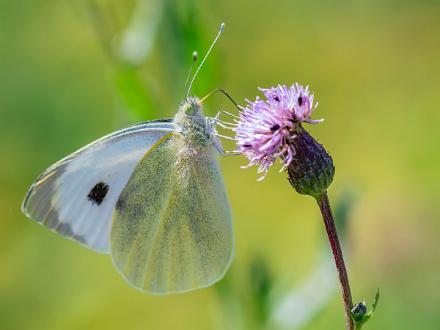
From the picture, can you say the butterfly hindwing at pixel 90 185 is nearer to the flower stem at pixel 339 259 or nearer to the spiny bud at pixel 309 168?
the spiny bud at pixel 309 168

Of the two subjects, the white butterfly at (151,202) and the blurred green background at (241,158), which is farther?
the blurred green background at (241,158)

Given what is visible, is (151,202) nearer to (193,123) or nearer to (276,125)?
(193,123)

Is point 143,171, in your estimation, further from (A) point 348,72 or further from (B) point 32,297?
(A) point 348,72

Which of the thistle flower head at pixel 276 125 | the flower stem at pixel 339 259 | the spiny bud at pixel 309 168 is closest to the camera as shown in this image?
the flower stem at pixel 339 259

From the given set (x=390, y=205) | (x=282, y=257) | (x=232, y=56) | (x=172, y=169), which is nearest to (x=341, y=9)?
(x=232, y=56)

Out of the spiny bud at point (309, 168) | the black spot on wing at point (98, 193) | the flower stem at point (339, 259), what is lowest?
the flower stem at point (339, 259)

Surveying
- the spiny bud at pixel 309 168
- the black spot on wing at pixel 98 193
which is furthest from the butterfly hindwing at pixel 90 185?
the spiny bud at pixel 309 168

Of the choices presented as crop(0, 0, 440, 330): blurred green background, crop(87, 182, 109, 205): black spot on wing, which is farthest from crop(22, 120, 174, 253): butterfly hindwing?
crop(0, 0, 440, 330): blurred green background

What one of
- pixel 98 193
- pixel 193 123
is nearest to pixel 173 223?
pixel 98 193
